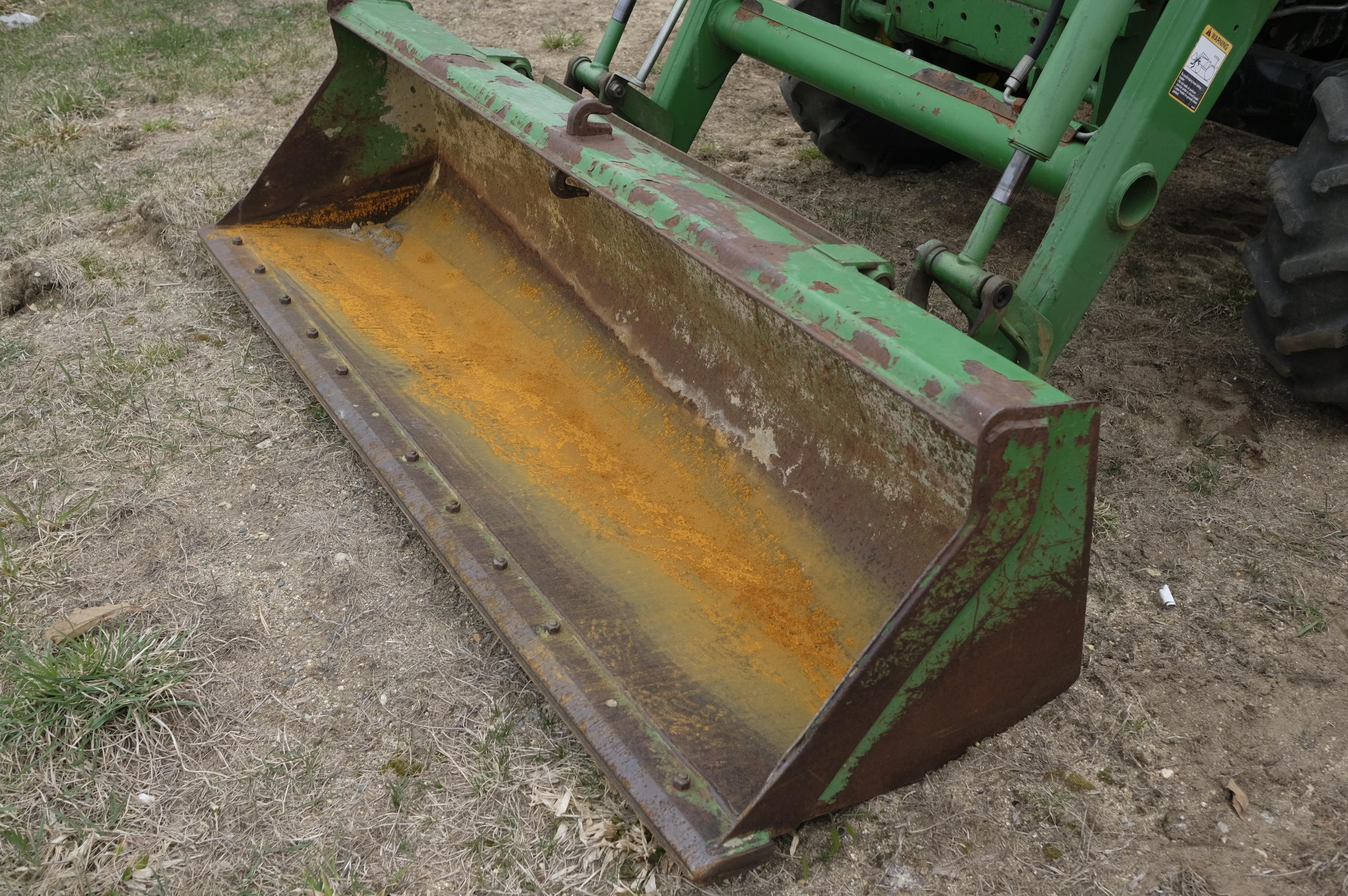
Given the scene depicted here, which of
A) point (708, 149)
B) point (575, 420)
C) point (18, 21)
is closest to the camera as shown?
point (575, 420)

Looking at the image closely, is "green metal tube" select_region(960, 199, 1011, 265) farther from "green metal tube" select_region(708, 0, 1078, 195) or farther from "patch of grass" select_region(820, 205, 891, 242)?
"patch of grass" select_region(820, 205, 891, 242)

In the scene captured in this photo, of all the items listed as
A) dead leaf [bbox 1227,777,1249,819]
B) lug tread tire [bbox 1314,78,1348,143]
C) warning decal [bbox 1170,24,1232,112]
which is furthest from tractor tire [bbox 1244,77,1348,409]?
dead leaf [bbox 1227,777,1249,819]

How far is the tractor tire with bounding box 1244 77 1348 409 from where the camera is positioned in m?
2.44

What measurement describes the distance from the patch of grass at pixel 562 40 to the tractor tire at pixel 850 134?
2.10 metres

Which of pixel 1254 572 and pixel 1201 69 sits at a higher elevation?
pixel 1201 69

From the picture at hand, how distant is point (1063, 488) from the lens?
1679 mm

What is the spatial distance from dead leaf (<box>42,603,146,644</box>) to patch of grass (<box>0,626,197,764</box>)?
4cm

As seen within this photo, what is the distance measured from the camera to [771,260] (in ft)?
6.41

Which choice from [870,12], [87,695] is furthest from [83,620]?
[870,12]

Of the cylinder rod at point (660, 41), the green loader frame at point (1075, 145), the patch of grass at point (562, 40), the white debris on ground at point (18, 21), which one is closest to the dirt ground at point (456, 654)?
the green loader frame at point (1075, 145)

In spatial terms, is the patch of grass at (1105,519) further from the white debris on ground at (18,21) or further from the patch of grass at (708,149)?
the white debris on ground at (18,21)

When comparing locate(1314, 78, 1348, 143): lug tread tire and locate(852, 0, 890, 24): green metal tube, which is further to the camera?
locate(852, 0, 890, 24): green metal tube

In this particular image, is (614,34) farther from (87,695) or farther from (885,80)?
(87,695)

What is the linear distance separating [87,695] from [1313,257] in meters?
2.90
